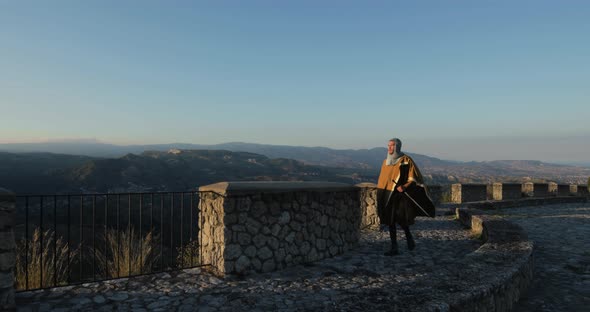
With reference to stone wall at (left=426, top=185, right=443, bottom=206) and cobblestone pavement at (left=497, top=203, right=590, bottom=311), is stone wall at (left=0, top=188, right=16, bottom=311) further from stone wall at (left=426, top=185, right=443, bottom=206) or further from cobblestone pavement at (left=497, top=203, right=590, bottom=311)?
stone wall at (left=426, top=185, right=443, bottom=206)

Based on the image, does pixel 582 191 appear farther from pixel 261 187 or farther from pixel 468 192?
pixel 261 187

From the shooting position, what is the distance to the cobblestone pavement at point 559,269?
4.94 m

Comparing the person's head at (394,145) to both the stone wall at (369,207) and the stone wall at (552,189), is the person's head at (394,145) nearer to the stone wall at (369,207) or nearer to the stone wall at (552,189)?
the stone wall at (369,207)

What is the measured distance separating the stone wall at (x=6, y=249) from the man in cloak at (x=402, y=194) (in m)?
5.74

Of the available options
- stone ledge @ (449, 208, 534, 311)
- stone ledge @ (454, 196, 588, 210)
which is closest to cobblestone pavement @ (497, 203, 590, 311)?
stone ledge @ (449, 208, 534, 311)

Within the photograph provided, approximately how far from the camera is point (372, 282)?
513 centimetres

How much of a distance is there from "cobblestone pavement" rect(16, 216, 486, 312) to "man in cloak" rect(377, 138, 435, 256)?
76 cm

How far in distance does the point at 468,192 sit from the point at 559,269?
37.8ft

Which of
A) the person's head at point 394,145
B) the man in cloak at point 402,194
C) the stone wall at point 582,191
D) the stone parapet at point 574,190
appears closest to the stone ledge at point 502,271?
the man in cloak at point 402,194

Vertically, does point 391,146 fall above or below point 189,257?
above

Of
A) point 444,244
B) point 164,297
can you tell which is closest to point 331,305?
point 164,297

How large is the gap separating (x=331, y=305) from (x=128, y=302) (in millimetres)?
2462

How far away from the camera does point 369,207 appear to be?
33.2ft

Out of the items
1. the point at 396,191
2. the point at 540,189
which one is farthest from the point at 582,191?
the point at 396,191
